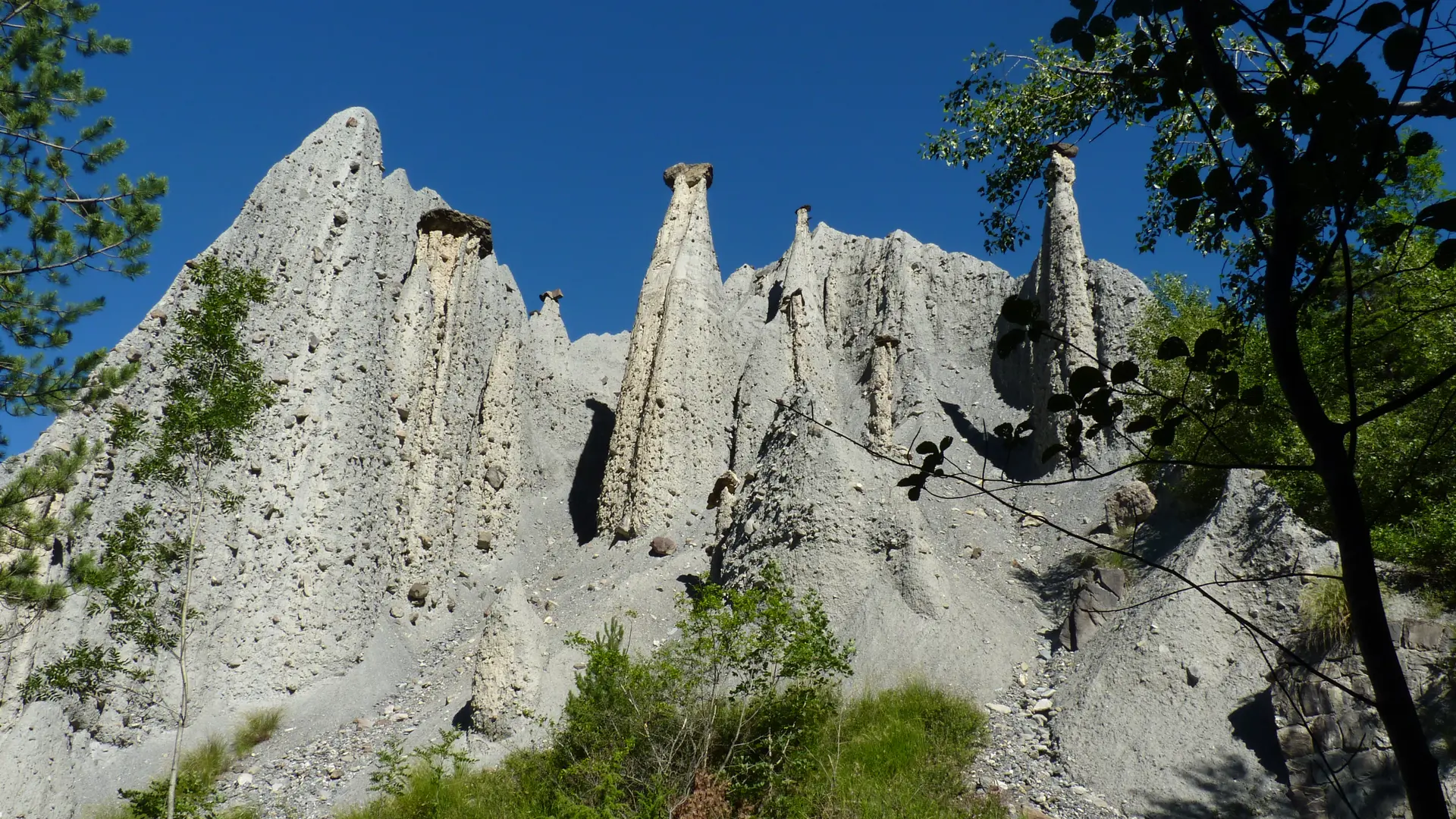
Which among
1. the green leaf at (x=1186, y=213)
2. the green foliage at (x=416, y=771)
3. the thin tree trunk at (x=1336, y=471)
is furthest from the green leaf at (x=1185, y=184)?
the green foliage at (x=416, y=771)

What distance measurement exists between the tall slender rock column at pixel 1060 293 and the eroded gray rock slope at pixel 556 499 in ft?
0.33

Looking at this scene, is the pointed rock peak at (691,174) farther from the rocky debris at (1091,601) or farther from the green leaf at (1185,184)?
the green leaf at (1185,184)

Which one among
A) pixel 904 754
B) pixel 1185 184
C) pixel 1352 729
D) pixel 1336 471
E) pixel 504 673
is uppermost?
pixel 1185 184

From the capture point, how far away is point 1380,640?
6.36 ft

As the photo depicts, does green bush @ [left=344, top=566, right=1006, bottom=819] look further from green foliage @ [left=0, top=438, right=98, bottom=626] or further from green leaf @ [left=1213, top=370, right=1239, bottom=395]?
green leaf @ [left=1213, top=370, right=1239, bottom=395]

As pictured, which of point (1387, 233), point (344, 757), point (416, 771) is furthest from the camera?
point (344, 757)

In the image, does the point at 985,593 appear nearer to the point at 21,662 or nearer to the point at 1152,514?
the point at 1152,514

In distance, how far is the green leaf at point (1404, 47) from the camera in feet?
6.72

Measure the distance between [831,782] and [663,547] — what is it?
937 cm

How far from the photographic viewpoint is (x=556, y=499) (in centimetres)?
2261

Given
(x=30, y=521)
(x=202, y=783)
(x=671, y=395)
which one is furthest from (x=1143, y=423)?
(x=671, y=395)

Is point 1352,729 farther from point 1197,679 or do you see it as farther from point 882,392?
point 882,392

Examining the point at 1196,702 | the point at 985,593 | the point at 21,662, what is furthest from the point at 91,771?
the point at 1196,702

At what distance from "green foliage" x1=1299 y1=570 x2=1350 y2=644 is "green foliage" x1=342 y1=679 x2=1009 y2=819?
151 inches
